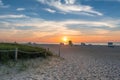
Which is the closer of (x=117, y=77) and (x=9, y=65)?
(x=117, y=77)

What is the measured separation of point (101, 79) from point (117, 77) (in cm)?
133

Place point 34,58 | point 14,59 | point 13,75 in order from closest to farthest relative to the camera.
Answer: point 13,75 < point 14,59 < point 34,58

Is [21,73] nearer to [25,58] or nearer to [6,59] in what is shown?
[6,59]

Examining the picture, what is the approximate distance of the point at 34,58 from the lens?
22.7m

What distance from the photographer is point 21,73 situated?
54.5 feet

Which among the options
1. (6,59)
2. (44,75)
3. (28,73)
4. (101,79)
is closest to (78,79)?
(101,79)

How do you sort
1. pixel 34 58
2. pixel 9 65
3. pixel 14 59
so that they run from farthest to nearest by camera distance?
pixel 34 58, pixel 14 59, pixel 9 65

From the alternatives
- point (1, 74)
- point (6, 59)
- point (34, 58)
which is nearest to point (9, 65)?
point (6, 59)

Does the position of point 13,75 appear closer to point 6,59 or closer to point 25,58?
point 6,59

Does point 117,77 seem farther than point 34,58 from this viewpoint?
No

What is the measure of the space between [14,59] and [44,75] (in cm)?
436

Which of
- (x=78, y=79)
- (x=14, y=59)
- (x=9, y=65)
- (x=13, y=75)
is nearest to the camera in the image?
(x=78, y=79)

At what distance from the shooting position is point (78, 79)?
49.0ft

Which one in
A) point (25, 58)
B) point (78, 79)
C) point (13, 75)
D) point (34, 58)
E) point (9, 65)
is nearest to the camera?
point (78, 79)
